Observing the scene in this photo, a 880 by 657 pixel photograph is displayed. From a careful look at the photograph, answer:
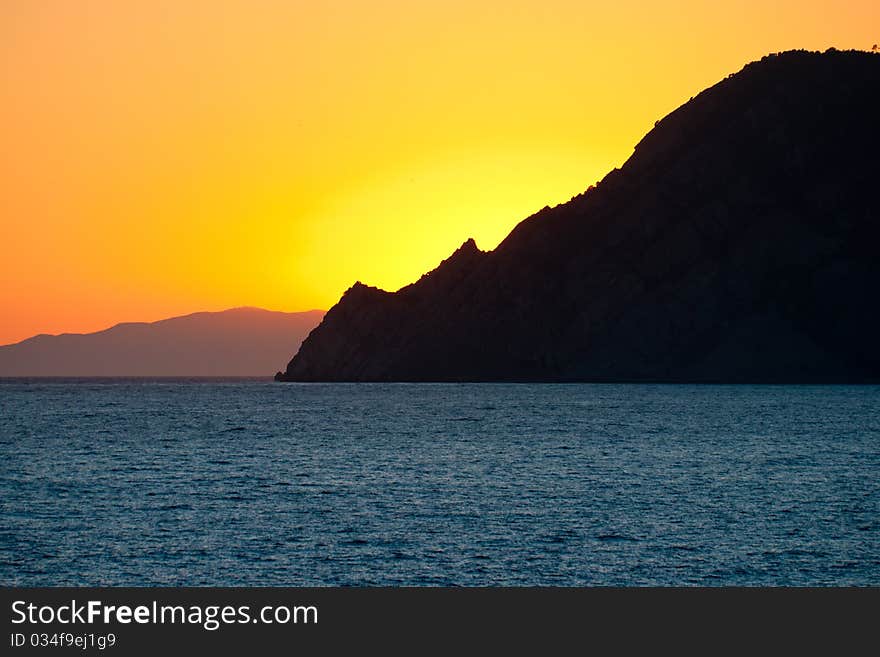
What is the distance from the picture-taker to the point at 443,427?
12450 centimetres

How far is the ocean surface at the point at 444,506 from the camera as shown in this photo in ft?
134

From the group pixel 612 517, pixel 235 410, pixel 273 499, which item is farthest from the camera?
pixel 235 410

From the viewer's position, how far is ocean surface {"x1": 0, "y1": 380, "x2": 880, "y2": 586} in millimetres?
40844

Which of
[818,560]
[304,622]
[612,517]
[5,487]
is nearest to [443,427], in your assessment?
[5,487]

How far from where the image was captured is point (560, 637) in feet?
75.7

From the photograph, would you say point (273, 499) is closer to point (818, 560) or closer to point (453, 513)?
point (453, 513)

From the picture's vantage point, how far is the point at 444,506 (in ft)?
187

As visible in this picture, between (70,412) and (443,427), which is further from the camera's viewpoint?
(70,412)

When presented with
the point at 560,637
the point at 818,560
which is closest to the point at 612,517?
the point at 818,560

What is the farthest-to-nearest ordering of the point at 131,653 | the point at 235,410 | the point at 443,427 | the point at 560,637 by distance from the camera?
the point at 235,410 → the point at 443,427 → the point at 560,637 → the point at 131,653

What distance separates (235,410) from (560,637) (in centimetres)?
15903

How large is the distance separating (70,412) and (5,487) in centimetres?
10467

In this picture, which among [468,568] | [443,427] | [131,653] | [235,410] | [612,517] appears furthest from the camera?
[235,410]

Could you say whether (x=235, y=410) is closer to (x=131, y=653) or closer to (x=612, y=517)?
(x=612, y=517)
